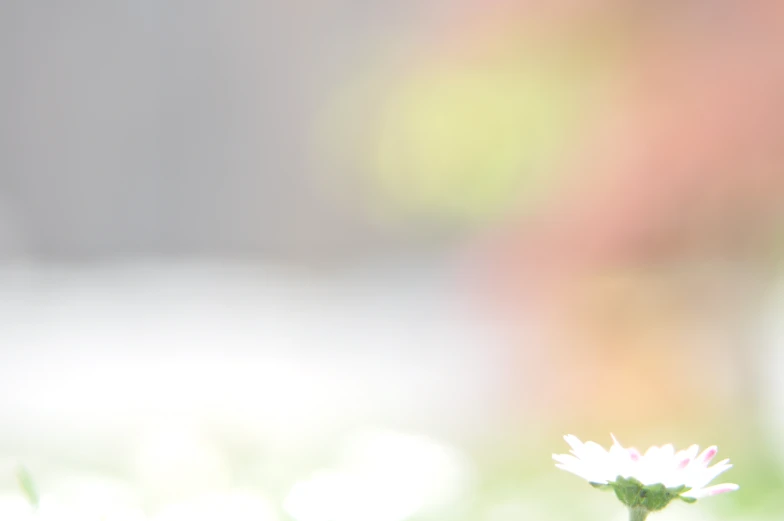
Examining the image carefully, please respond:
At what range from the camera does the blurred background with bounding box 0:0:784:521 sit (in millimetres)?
992

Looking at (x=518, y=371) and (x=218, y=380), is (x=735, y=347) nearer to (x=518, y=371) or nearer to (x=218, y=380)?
(x=518, y=371)

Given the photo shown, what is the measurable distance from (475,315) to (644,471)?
141cm

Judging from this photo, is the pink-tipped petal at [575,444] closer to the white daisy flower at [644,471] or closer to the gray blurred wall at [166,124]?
the white daisy flower at [644,471]

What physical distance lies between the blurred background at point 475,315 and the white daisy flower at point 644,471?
0.37 ft

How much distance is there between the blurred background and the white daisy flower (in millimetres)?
111

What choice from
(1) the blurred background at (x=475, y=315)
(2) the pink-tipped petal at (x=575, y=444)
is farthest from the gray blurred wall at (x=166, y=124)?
(2) the pink-tipped petal at (x=575, y=444)

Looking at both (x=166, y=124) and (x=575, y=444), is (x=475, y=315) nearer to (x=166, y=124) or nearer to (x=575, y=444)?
(x=575, y=444)

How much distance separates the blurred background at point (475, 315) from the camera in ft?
3.26

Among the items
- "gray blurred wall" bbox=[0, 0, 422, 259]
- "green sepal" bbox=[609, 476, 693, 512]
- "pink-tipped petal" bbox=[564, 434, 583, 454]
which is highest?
"gray blurred wall" bbox=[0, 0, 422, 259]

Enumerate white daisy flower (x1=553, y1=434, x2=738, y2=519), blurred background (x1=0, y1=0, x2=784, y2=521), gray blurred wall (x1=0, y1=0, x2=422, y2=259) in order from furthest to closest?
gray blurred wall (x1=0, y1=0, x2=422, y2=259) < blurred background (x1=0, y1=0, x2=784, y2=521) < white daisy flower (x1=553, y1=434, x2=738, y2=519)

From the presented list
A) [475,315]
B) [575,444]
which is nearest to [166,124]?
[475,315]

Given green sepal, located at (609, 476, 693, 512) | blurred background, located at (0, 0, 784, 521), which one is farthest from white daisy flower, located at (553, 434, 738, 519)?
blurred background, located at (0, 0, 784, 521)

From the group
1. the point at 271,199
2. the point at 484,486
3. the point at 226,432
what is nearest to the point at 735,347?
the point at 484,486

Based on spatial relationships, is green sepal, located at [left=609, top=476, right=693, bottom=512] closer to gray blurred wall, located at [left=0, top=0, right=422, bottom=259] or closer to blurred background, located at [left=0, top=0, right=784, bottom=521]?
blurred background, located at [left=0, top=0, right=784, bottom=521]
